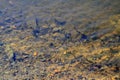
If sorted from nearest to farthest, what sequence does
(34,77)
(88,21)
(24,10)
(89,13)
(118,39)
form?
(34,77)
(118,39)
(88,21)
(89,13)
(24,10)

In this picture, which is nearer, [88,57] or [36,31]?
[88,57]

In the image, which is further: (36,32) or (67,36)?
(36,32)

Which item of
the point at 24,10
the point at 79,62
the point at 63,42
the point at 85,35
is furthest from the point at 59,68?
the point at 24,10

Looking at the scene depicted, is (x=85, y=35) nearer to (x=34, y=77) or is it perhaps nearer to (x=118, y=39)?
(x=118, y=39)

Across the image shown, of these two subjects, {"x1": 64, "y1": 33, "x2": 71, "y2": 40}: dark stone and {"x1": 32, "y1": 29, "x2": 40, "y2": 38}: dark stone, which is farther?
{"x1": 32, "y1": 29, "x2": 40, "y2": 38}: dark stone

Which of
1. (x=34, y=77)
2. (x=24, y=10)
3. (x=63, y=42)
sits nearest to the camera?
(x=34, y=77)

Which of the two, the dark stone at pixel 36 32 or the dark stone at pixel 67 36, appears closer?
the dark stone at pixel 67 36

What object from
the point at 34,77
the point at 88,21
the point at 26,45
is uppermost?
the point at 88,21

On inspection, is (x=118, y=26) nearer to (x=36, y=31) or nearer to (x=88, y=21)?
(x=88, y=21)

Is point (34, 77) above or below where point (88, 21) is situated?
below
